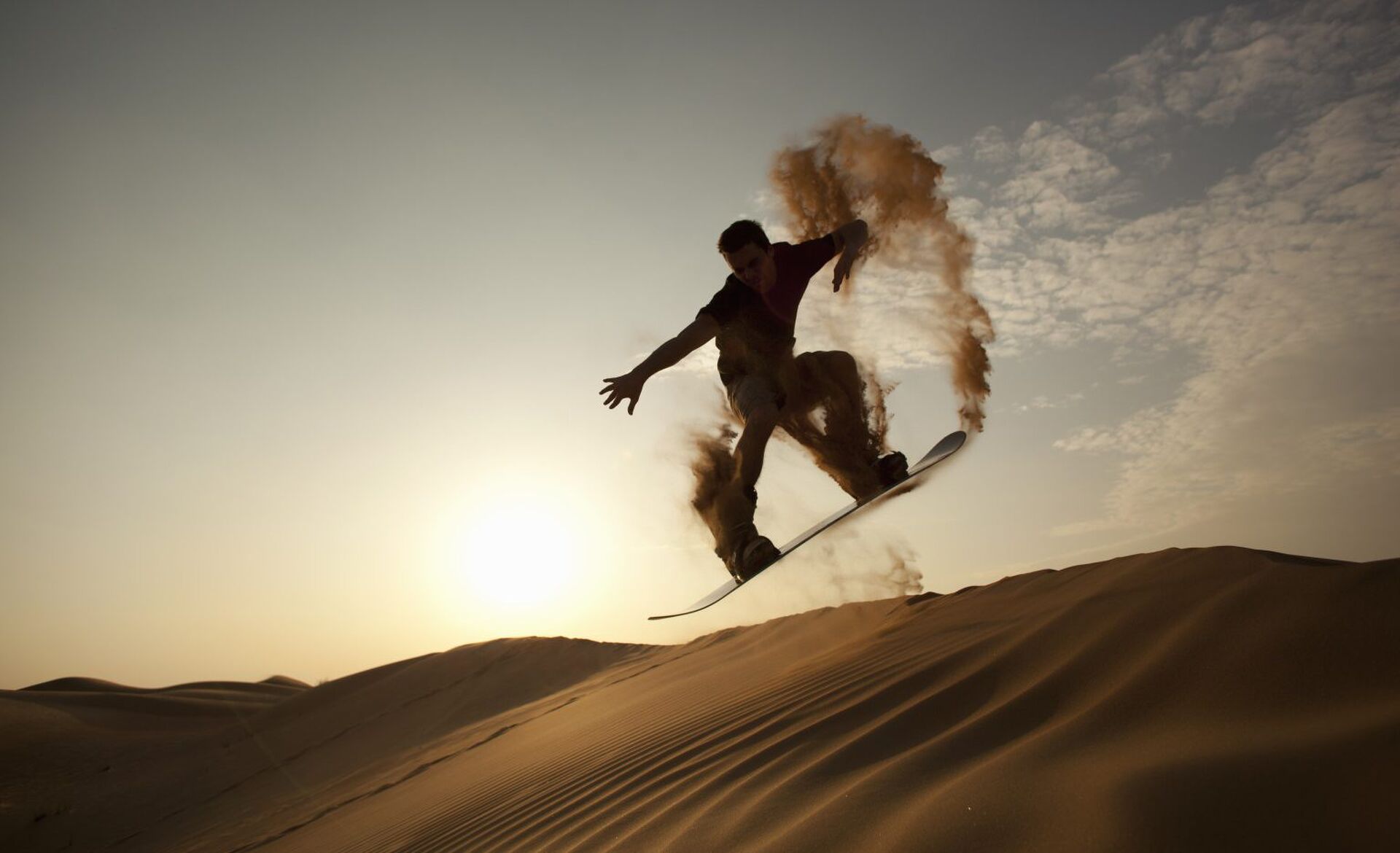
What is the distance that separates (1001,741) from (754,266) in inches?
128

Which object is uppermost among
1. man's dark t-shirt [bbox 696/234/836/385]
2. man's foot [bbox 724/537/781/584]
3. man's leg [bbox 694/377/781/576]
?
man's dark t-shirt [bbox 696/234/836/385]

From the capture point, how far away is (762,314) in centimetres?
469

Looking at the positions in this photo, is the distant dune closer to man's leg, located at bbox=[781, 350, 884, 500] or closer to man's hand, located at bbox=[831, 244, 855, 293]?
man's leg, located at bbox=[781, 350, 884, 500]

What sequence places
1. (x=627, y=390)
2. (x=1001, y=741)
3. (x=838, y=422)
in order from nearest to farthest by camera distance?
(x=1001, y=741)
(x=627, y=390)
(x=838, y=422)

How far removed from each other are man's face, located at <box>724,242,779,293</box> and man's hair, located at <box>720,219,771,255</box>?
0.02 metres

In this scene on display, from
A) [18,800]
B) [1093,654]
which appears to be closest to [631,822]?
[1093,654]

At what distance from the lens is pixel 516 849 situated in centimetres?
261

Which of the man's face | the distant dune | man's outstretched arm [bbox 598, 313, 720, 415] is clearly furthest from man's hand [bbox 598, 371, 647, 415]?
the distant dune

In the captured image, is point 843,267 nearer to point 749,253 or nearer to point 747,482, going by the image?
point 749,253

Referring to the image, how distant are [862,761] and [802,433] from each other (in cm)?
337

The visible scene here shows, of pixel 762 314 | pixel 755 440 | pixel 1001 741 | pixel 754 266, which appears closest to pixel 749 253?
pixel 754 266

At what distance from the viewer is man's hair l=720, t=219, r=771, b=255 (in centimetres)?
460

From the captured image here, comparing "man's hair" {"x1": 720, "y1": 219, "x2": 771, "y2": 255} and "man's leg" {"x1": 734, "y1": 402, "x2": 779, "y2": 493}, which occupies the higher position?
"man's hair" {"x1": 720, "y1": 219, "x2": 771, "y2": 255}

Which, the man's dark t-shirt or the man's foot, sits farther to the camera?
the man's dark t-shirt
